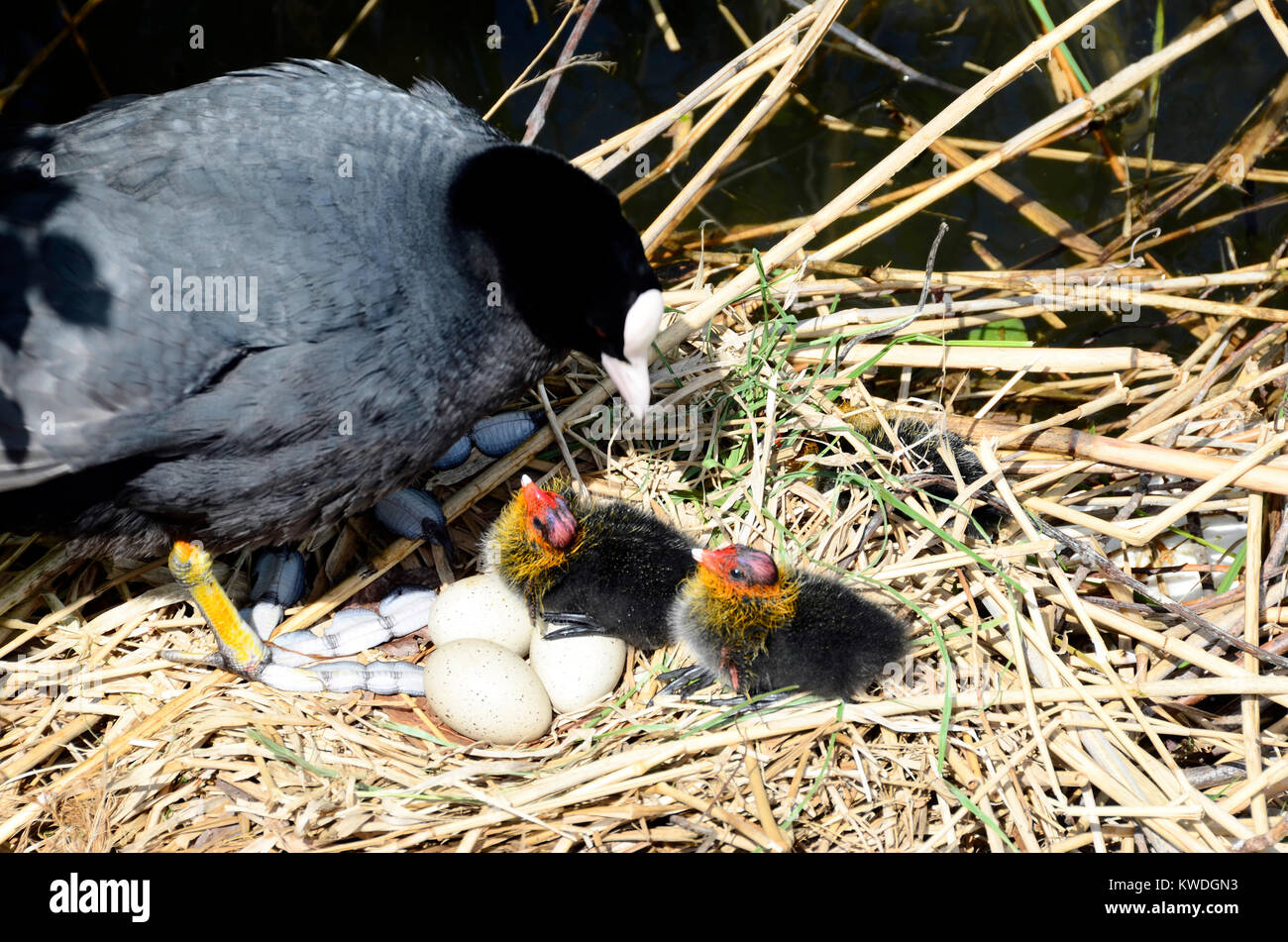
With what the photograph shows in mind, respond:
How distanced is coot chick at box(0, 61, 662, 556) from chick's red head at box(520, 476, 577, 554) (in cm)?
27

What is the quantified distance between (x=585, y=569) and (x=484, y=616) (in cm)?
31

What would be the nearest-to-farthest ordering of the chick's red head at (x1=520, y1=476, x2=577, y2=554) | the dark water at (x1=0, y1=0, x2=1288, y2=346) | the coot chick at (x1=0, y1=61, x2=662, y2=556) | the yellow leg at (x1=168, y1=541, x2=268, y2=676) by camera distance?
the coot chick at (x1=0, y1=61, x2=662, y2=556) < the chick's red head at (x1=520, y1=476, x2=577, y2=554) < the yellow leg at (x1=168, y1=541, x2=268, y2=676) < the dark water at (x1=0, y1=0, x2=1288, y2=346)

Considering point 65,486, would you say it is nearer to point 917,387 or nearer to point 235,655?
point 235,655

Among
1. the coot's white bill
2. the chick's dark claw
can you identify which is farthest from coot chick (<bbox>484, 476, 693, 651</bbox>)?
the coot's white bill

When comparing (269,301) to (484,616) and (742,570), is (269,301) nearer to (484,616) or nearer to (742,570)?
(484,616)

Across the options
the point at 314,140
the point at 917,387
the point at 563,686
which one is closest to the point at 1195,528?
Result: the point at 917,387

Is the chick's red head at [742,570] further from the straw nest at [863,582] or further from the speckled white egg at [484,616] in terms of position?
the speckled white egg at [484,616]

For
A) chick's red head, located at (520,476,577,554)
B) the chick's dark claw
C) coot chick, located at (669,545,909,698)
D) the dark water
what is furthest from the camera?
the dark water

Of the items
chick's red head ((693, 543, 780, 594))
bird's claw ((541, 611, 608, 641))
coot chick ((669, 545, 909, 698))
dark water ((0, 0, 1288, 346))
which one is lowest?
bird's claw ((541, 611, 608, 641))

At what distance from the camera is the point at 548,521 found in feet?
8.66

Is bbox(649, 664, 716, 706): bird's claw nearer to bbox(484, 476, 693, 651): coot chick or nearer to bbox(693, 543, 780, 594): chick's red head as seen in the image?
bbox(484, 476, 693, 651): coot chick

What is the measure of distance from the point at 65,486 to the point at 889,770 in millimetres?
1991

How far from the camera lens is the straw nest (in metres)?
2.31

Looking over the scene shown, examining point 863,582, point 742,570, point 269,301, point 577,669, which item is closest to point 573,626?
point 577,669
